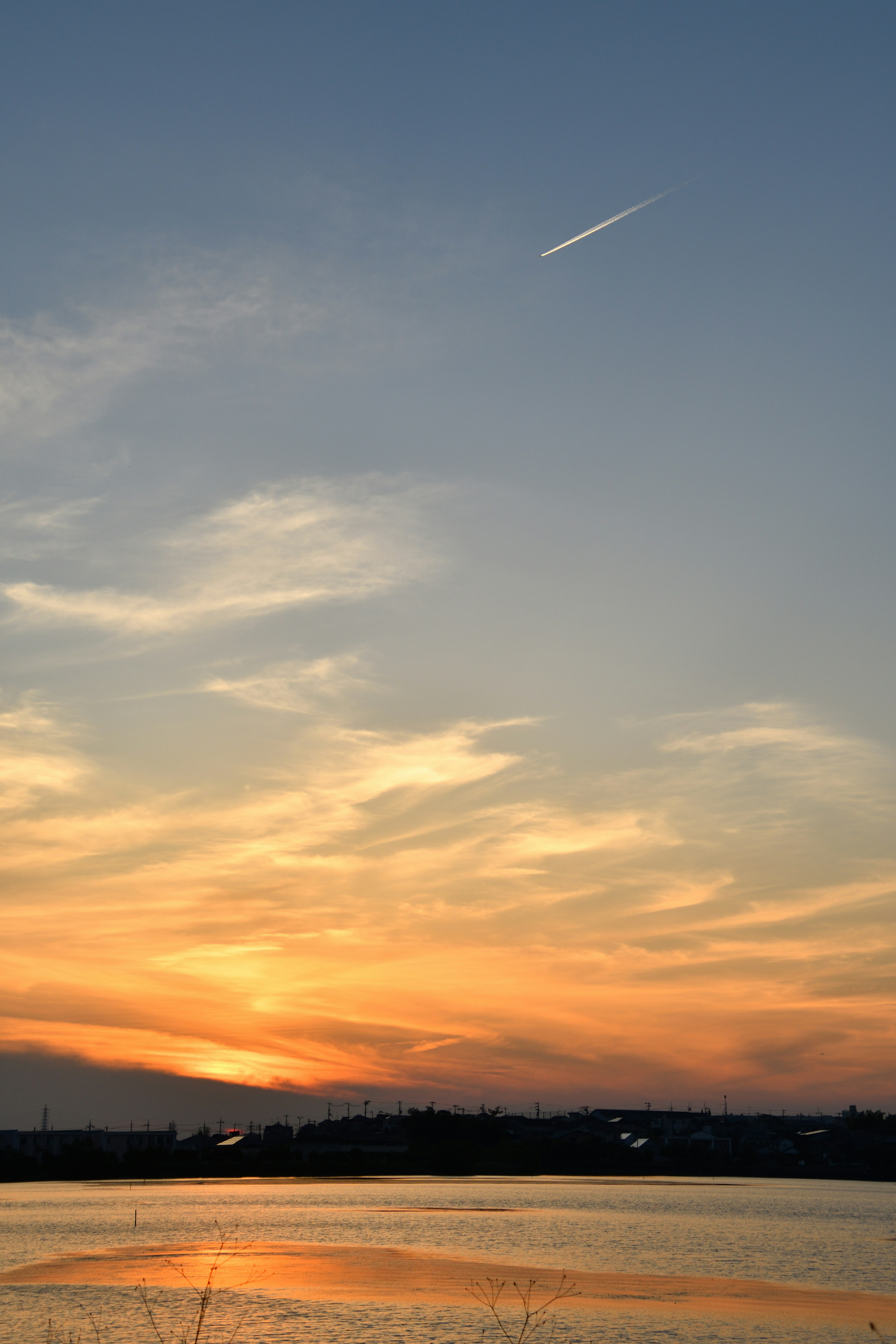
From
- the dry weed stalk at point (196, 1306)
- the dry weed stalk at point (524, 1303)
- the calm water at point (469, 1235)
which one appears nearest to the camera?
the dry weed stalk at point (196, 1306)

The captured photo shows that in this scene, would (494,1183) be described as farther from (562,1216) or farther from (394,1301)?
(394,1301)

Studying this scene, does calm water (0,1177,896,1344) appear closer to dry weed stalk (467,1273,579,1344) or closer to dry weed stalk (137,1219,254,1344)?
dry weed stalk (137,1219,254,1344)

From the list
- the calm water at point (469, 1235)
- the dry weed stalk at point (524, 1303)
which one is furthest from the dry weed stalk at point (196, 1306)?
the dry weed stalk at point (524, 1303)

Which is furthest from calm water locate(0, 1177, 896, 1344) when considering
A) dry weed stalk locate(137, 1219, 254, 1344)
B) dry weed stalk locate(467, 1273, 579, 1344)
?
dry weed stalk locate(467, 1273, 579, 1344)

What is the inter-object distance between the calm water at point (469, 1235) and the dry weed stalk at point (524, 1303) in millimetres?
1157

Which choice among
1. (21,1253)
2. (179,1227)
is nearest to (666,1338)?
(21,1253)

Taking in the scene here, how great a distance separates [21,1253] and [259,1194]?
87.0m

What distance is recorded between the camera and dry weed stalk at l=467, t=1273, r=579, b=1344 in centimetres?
4762

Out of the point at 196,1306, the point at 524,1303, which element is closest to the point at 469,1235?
the point at 196,1306

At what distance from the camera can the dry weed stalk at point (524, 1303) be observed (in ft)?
156

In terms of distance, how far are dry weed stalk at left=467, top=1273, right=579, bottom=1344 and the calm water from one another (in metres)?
1.16

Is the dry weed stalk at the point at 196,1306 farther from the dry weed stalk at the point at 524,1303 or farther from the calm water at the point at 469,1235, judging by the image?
the dry weed stalk at the point at 524,1303

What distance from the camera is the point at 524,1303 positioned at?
147 ft

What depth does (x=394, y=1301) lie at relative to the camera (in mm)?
57031
